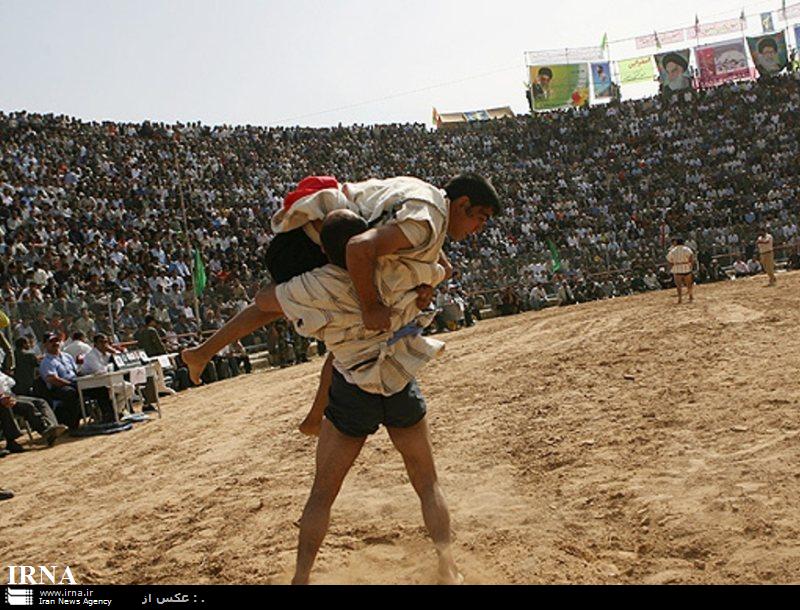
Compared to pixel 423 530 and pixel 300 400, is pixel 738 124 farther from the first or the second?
pixel 423 530

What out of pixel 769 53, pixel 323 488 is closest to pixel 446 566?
pixel 323 488

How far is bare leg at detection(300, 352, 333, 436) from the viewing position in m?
3.50

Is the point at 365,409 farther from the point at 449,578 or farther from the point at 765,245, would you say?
the point at 765,245

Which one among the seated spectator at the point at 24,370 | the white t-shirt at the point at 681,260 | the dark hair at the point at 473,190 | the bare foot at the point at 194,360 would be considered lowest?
the white t-shirt at the point at 681,260

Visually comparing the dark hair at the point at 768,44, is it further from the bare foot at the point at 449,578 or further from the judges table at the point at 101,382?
the bare foot at the point at 449,578

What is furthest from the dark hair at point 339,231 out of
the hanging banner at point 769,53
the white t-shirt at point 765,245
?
the hanging banner at point 769,53

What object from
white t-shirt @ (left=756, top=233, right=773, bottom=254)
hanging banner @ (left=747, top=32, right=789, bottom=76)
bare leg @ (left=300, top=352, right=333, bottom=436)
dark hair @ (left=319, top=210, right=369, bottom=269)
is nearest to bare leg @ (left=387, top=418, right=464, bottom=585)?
bare leg @ (left=300, top=352, right=333, bottom=436)

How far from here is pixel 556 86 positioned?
4703 cm

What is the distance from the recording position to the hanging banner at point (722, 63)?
Answer: 46.0 meters

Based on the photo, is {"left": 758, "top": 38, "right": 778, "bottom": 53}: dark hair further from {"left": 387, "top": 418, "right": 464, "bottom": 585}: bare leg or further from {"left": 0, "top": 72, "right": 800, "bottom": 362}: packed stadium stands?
{"left": 387, "top": 418, "right": 464, "bottom": 585}: bare leg

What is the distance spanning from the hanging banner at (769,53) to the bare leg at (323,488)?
158ft

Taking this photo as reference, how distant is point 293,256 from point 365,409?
2.10 ft

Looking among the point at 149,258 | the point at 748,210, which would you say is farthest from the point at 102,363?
the point at 748,210

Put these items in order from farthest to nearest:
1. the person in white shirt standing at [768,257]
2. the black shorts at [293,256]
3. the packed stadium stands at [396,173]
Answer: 1. the person in white shirt standing at [768,257]
2. the packed stadium stands at [396,173]
3. the black shorts at [293,256]
